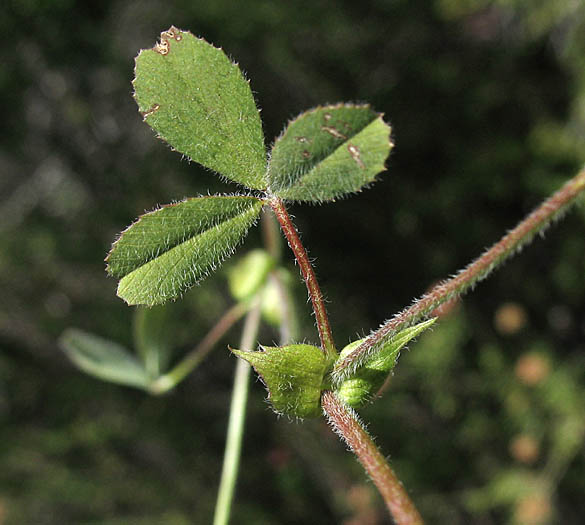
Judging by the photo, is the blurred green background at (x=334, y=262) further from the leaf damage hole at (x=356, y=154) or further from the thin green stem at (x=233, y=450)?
the leaf damage hole at (x=356, y=154)

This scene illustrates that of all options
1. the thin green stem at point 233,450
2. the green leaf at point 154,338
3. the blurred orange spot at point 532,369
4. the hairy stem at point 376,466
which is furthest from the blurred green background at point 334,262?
the hairy stem at point 376,466

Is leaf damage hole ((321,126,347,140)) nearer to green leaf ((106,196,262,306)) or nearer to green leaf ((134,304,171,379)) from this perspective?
green leaf ((106,196,262,306))

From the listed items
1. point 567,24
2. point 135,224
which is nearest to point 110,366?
point 135,224

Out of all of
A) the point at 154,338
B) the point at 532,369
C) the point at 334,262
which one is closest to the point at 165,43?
the point at 154,338

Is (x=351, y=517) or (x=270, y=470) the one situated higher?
→ (x=270, y=470)

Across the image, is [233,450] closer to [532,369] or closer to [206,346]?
[206,346]

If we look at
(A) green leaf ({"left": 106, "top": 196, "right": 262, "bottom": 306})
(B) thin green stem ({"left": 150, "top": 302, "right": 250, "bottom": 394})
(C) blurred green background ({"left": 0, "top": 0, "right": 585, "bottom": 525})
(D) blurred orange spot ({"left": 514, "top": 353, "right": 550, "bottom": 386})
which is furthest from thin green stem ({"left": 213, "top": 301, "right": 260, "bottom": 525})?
(D) blurred orange spot ({"left": 514, "top": 353, "right": 550, "bottom": 386})

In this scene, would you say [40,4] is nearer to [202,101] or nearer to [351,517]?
[202,101]
